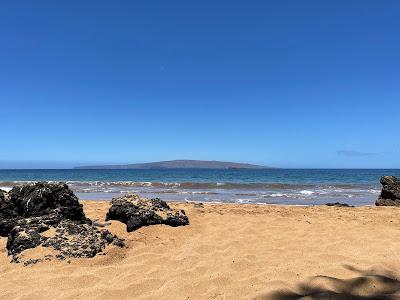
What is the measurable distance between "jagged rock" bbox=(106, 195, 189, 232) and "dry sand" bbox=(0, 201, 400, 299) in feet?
0.74

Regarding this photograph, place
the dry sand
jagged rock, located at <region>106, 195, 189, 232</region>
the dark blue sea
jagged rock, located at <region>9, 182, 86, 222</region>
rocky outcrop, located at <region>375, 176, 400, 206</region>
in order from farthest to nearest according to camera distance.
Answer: the dark blue sea < rocky outcrop, located at <region>375, 176, 400, 206</region> < jagged rock, located at <region>106, 195, 189, 232</region> < jagged rock, located at <region>9, 182, 86, 222</region> < the dry sand

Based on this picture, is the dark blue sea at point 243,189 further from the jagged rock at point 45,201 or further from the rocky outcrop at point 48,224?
the rocky outcrop at point 48,224

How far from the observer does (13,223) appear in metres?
7.05

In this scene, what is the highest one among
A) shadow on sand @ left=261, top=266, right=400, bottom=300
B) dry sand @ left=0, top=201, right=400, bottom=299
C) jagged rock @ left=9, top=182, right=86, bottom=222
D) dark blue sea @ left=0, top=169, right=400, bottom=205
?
jagged rock @ left=9, top=182, right=86, bottom=222

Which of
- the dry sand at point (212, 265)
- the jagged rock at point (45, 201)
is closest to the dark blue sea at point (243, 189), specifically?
the dry sand at point (212, 265)

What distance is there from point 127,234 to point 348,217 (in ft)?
22.5

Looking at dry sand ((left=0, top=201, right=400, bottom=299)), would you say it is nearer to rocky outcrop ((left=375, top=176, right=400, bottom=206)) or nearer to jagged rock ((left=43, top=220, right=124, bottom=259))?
jagged rock ((left=43, top=220, right=124, bottom=259))

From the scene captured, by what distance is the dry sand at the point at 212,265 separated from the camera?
4.34m

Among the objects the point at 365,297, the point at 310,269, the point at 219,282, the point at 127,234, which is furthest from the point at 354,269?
the point at 127,234

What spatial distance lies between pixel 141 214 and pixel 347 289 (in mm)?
4864

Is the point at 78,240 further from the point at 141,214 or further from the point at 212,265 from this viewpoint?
the point at 212,265

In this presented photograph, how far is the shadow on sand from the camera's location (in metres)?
3.95

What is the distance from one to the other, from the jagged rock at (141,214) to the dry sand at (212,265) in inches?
8.8

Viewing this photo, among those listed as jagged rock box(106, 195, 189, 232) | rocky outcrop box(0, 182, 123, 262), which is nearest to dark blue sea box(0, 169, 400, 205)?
jagged rock box(106, 195, 189, 232)
